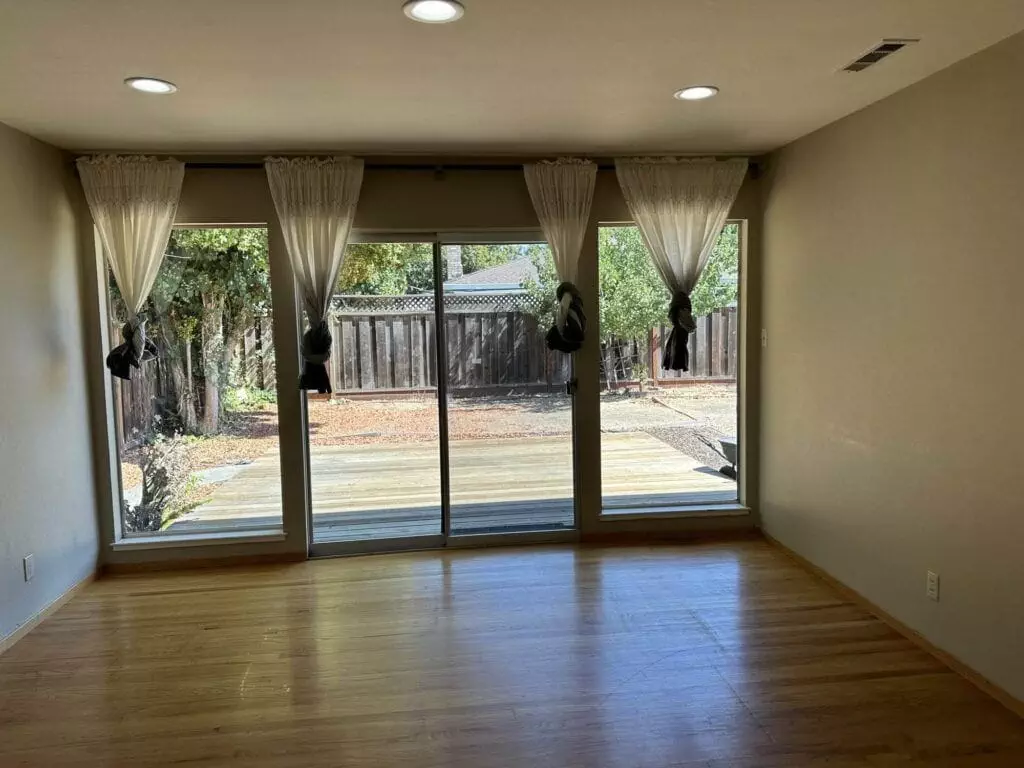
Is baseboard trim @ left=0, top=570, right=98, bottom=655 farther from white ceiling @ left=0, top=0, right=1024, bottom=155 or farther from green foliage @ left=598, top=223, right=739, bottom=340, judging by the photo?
green foliage @ left=598, top=223, right=739, bottom=340

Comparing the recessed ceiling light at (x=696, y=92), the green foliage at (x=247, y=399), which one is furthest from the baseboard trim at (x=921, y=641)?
the green foliage at (x=247, y=399)

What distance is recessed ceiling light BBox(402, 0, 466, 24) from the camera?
1.97 metres

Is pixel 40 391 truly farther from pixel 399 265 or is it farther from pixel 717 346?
pixel 717 346

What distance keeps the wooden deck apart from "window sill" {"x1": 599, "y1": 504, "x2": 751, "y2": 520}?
54 millimetres

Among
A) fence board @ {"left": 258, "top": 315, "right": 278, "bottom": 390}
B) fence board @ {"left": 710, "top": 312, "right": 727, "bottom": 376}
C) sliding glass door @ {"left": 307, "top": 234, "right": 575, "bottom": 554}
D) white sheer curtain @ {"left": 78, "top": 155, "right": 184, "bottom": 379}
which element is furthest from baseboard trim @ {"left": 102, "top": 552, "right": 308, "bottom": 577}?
fence board @ {"left": 710, "top": 312, "right": 727, "bottom": 376}

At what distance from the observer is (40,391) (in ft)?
10.8

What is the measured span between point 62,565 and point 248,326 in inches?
62.3

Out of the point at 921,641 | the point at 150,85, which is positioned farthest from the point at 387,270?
the point at 921,641

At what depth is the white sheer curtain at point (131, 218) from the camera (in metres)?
3.57

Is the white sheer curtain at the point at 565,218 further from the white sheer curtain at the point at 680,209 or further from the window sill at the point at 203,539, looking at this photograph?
the window sill at the point at 203,539

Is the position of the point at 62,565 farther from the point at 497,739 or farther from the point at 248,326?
the point at 497,739

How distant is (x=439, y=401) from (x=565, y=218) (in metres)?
1.35

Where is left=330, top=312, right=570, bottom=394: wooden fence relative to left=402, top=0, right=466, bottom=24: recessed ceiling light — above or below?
below

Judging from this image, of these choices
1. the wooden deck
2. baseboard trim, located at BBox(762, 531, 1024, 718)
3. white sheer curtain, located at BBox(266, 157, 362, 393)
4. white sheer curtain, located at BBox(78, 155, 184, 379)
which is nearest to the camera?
baseboard trim, located at BBox(762, 531, 1024, 718)
